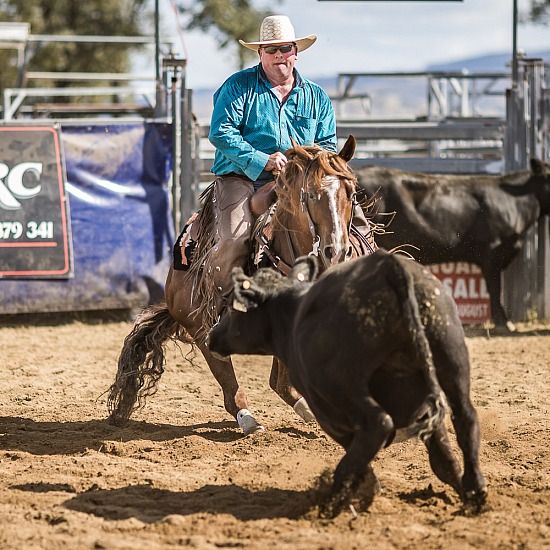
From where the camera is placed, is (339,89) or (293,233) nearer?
(293,233)

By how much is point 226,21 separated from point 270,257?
24.4m

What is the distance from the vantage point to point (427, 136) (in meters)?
11.3

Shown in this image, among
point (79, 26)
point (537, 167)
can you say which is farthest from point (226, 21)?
point (537, 167)

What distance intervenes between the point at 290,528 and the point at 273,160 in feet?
8.23

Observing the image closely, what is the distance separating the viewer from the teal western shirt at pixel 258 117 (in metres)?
5.93

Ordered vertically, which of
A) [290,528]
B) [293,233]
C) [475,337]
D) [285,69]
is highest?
[285,69]

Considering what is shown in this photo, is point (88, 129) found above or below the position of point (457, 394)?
above

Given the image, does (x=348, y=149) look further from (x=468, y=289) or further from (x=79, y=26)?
(x=79, y=26)

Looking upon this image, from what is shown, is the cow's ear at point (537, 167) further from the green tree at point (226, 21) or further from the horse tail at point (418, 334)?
→ the green tree at point (226, 21)

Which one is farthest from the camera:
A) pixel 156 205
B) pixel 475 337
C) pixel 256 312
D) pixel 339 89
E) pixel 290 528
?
pixel 339 89

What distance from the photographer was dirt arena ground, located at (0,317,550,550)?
3840 millimetres

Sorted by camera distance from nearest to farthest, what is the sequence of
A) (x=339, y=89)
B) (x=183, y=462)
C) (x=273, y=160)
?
1. (x=183, y=462)
2. (x=273, y=160)
3. (x=339, y=89)

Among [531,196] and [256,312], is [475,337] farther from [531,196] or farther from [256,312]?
[256,312]

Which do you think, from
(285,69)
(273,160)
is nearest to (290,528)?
(273,160)
